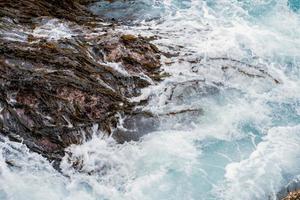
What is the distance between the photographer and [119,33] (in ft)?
46.6

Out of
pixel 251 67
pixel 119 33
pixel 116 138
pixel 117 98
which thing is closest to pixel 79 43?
pixel 119 33

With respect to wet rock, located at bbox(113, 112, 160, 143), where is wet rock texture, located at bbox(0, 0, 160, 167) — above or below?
above

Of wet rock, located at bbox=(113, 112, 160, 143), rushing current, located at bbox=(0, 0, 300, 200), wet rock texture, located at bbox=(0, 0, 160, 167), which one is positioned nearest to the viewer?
rushing current, located at bbox=(0, 0, 300, 200)

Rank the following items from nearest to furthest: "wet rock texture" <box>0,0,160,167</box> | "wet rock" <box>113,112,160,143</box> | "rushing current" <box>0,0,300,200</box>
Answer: "rushing current" <box>0,0,300,200</box>, "wet rock texture" <box>0,0,160,167</box>, "wet rock" <box>113,112,160,143</box>

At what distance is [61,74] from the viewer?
11.9 metres

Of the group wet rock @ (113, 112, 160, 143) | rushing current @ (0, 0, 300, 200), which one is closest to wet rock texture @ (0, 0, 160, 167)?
wet rock @ (113, 112, 160, 143)

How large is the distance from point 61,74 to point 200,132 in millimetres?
3718

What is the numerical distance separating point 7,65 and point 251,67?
7148 mm

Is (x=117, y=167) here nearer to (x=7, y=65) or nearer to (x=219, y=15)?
(x=7, y=65)

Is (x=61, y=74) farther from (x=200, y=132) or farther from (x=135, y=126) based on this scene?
(x=200, y=132)

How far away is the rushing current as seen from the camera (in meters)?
10.3

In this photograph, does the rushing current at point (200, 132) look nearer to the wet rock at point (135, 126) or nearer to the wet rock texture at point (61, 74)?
the wet rock at point (135, 126)

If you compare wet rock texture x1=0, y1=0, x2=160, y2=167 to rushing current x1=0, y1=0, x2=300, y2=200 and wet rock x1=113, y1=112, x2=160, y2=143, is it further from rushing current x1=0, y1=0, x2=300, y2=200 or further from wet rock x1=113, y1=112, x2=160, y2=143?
rushing current x1=0, y1=0, x2=300, y2=200

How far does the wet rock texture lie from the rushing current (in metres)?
0.36
